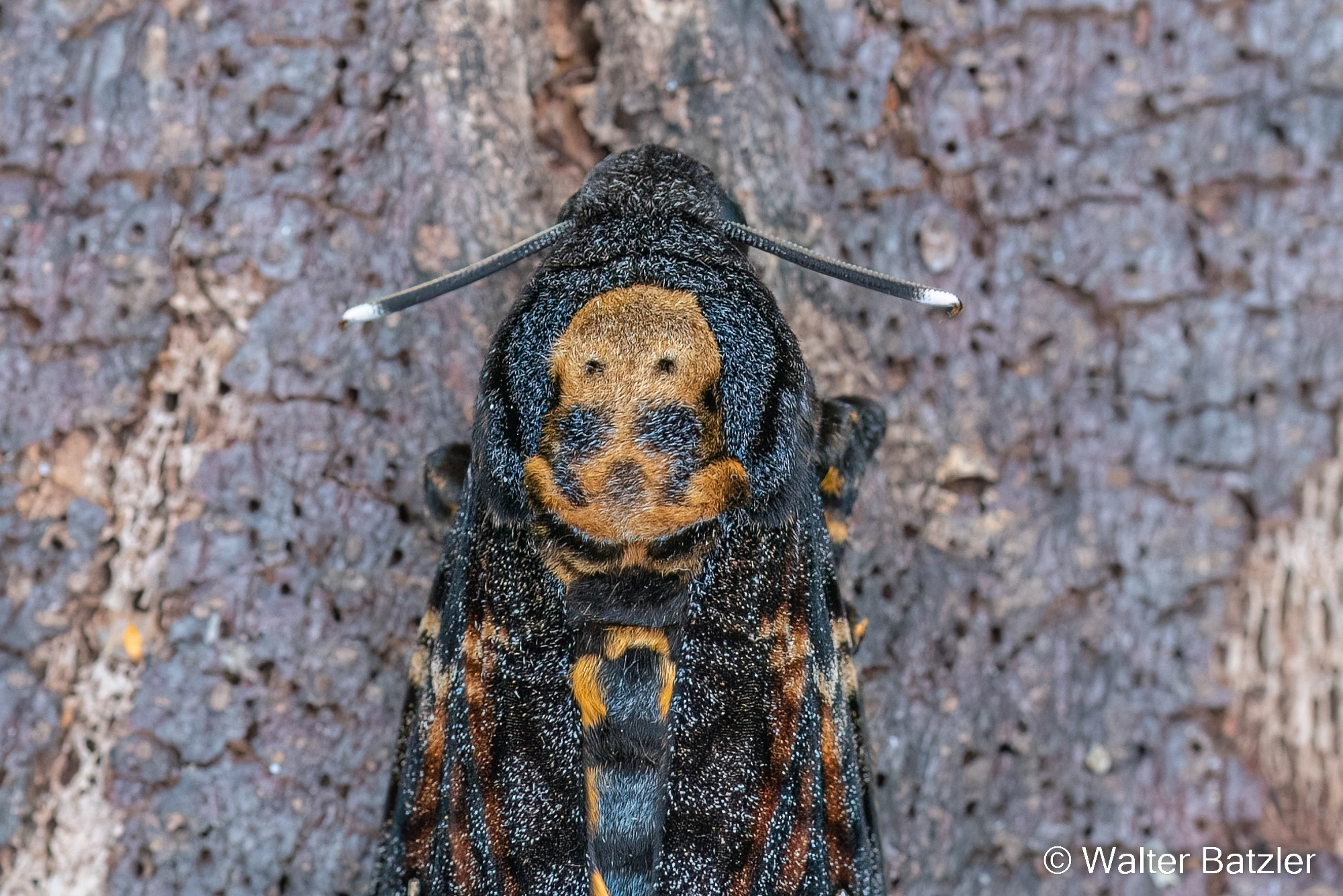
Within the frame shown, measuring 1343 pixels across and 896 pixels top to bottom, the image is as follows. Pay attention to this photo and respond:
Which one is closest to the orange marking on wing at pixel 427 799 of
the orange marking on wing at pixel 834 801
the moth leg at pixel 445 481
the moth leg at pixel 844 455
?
the moth leg at pixel 445 481

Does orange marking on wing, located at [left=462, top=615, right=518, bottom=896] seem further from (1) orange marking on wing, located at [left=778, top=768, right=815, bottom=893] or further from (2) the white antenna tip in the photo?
(2) the white antenna tip

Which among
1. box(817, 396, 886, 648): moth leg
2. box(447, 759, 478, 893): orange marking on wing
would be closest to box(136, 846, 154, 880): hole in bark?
box(447, 759, 478, 893): orange marking on wing

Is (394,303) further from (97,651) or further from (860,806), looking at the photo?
(860,806)

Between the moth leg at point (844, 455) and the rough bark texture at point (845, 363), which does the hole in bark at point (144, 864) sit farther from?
the moth leg at point (844, 455)

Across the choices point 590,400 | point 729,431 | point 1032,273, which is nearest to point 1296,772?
point 1032,273

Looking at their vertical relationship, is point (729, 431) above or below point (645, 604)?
above
